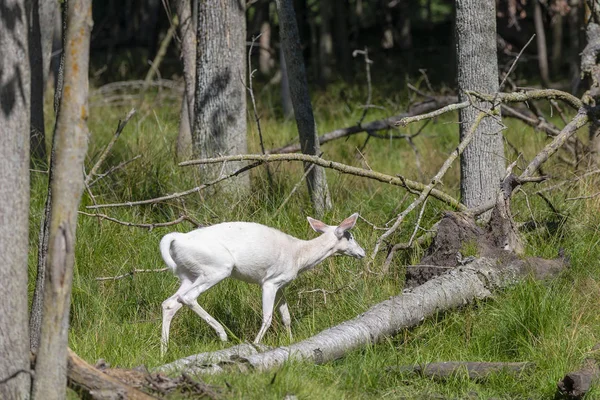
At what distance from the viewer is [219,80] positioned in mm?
7621

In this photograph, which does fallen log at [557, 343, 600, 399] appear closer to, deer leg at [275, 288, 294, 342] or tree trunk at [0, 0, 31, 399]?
deer leg at [275, 288, 294, 342]

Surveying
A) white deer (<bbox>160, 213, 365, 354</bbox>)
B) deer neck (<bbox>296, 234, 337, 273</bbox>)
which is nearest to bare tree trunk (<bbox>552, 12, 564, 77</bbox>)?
deer neck (<bbox>296, 234, 337, 273</bbox>)

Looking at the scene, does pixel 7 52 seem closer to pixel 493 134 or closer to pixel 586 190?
pixel 493 134

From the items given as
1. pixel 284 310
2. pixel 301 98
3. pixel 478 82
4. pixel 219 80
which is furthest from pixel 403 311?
pixel 219 80

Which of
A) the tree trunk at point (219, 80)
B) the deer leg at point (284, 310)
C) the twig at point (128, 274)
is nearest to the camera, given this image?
the deer leg at point (284, 310)

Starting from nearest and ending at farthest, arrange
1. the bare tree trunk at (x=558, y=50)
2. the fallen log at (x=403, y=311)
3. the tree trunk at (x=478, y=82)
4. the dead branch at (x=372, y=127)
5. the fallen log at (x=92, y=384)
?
the fallen log at (x=92, y=384) < the fallen log at (x=403, y=311) < the tree trunk at (x=478, y=82) < the dead branch at (x=372, y=127) < the bare tree trunk at (x=558, y=50)

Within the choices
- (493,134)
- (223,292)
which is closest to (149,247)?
(223,292)

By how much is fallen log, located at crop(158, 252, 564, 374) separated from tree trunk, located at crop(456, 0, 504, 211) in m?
0.83

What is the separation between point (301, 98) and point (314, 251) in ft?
6.63

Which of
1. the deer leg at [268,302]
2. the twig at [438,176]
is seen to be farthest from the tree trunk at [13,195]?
the twig at [438,176]

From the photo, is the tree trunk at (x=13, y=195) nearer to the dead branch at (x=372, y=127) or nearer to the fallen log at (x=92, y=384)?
the fallen log at (x=92, y=384)

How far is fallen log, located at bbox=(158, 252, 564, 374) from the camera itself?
187 inches

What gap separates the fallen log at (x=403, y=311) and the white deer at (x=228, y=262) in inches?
23.1

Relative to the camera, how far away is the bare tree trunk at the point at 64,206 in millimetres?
3512
